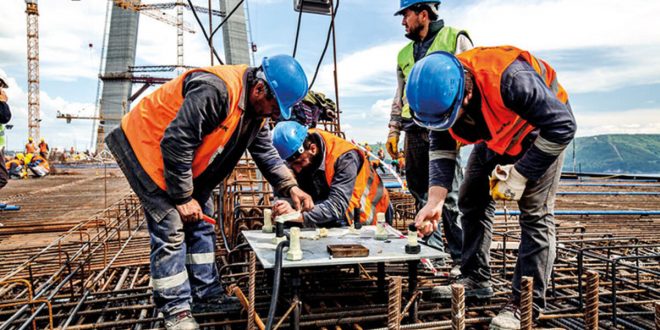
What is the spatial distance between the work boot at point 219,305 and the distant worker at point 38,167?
16712 mm

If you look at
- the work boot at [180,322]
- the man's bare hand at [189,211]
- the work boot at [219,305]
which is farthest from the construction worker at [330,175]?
the work boot at [180,322]

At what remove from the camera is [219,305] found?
2.49m

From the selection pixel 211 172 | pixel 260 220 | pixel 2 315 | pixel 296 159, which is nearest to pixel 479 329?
pixel 211 172

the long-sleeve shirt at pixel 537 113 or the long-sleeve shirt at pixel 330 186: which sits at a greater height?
the long-sleeve shirt at pixel 537 113

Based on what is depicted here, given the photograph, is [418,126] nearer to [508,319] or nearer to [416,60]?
[416,60]

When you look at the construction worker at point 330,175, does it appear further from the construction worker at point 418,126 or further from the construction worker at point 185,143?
the construction worker at point 185,143

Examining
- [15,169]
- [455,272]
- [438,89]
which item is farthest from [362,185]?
[15,169]

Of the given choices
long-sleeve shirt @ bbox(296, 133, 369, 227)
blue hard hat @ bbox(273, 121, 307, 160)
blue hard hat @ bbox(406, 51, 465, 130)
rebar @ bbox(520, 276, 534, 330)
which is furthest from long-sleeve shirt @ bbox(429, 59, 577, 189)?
blue hard hat @ bbox(273, 121, 307, 160)

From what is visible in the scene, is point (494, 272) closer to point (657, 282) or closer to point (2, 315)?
point (657, 282)

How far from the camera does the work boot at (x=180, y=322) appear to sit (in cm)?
213

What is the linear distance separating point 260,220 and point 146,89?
47799 mm

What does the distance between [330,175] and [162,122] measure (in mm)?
1681

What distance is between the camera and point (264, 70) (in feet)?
7.93

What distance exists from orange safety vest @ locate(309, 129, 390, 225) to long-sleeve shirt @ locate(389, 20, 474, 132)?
0.44 metres
